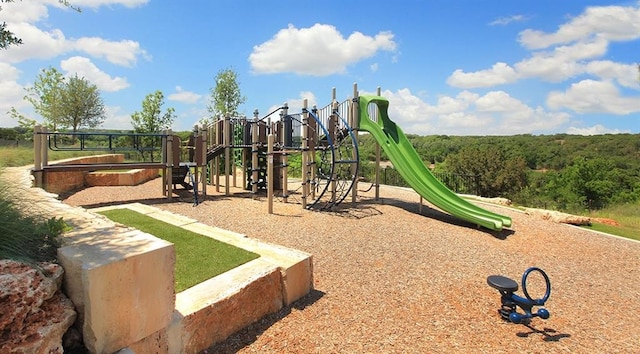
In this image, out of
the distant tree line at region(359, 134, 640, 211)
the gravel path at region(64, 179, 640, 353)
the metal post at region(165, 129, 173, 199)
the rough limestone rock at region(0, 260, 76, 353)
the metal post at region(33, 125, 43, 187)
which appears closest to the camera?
the rough limestone rock at region(0, 260, 76, 353)

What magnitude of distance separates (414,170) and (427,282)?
5276mm

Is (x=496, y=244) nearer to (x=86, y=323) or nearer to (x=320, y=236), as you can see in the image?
(x=320, y=236)

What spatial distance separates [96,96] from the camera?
1233 inches

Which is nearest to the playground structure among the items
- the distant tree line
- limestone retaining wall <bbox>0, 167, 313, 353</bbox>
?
limestone retaining wall <bbox>0, 167, 313, 353</bbox>

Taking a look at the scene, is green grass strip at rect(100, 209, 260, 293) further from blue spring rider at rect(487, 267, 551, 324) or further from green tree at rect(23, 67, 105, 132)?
green tree at rect(23, 67, 105, 132)

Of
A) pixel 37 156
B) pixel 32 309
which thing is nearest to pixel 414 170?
pixel 32 309

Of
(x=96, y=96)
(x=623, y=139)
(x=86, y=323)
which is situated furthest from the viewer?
(x=623, y=139)

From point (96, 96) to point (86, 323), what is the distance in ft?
114

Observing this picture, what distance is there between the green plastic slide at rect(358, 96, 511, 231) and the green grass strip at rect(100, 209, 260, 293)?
629 cm

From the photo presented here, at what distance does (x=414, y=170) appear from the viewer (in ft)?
33.7

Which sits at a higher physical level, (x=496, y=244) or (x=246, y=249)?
(x=246, y=249)

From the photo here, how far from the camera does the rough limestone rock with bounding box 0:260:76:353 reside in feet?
6.68

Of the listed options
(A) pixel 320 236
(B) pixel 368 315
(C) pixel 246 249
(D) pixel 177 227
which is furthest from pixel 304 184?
(B) pixel 368 315

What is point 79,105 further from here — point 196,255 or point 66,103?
point 196,255
